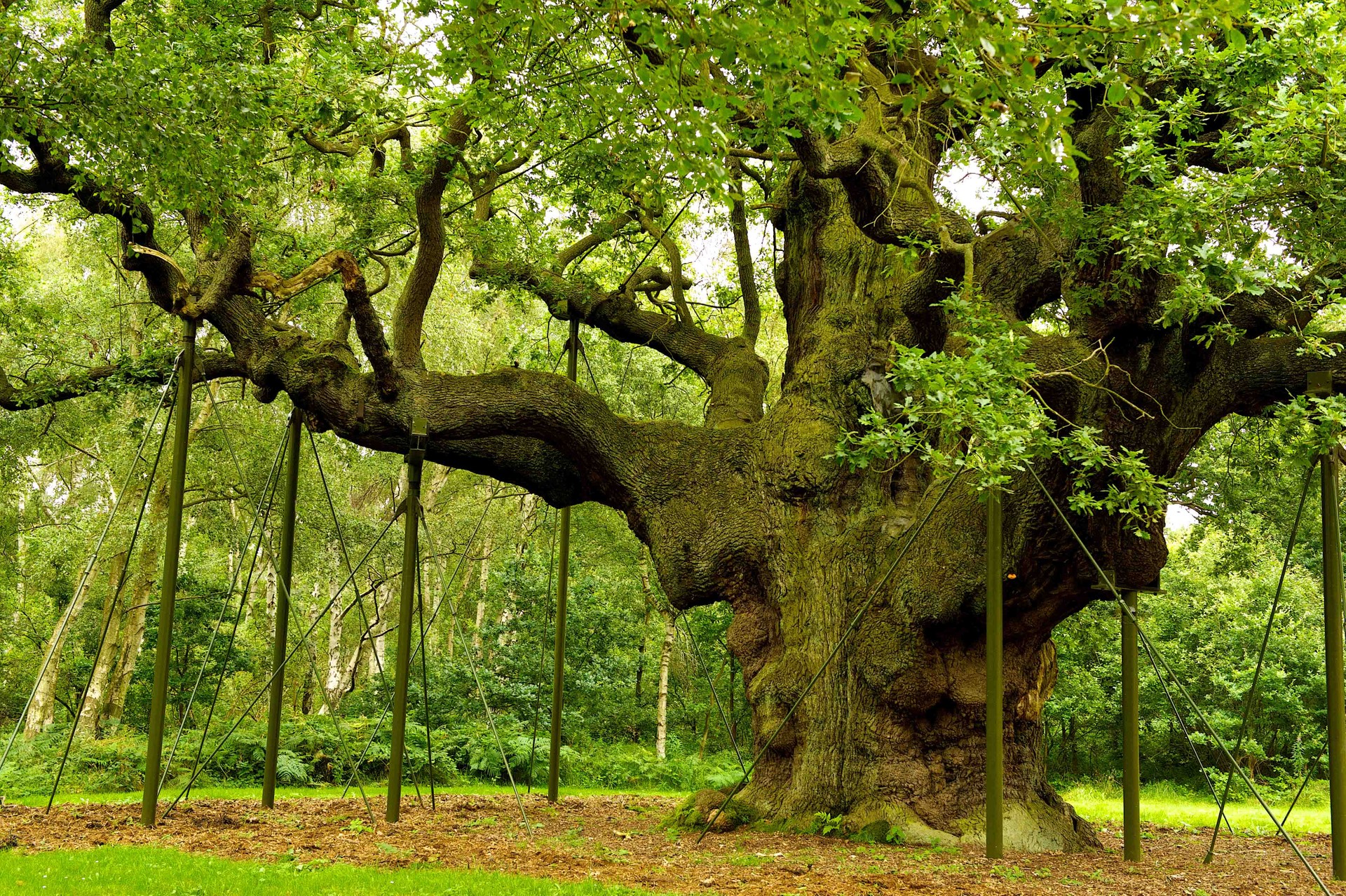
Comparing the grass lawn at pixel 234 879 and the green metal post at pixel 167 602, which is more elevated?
the green metal post at pixel 167 602

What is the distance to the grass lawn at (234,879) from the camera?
540 centimetres

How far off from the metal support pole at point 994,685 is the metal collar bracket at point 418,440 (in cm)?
425

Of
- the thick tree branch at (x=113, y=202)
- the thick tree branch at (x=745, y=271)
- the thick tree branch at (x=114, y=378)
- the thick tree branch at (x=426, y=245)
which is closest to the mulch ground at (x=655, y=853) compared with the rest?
the thick tree branch at (x=114, y=378)

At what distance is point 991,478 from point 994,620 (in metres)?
1.07

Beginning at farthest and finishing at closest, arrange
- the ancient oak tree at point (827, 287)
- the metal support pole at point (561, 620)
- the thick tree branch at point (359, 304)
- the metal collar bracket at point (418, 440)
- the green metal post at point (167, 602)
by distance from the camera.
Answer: the metal support pole at point (561, 620) → the metal collar bracket at point (418, 440) → the thick tree branch at point (359, 304) → the green metal post at point (167, 602) → the ancient oak tree at point (827, 287)

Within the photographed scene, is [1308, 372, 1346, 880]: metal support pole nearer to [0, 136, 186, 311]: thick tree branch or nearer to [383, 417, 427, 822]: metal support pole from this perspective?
[383, 417, 427, 822]: metal support pole

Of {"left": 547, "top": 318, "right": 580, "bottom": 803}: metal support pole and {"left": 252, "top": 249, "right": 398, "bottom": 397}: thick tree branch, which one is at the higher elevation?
{"left": 252, "top": 249, "right": 398, "bottom": 397}: thick tree branch

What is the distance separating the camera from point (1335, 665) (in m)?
6.23

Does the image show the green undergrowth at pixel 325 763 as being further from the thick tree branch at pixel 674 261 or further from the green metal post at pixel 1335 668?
the green metal post at pixel 1335 668

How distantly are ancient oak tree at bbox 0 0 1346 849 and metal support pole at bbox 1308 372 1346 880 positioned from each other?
82 cm

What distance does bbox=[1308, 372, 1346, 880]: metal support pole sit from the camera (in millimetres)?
6215

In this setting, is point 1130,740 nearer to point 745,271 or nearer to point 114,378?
point 745,271

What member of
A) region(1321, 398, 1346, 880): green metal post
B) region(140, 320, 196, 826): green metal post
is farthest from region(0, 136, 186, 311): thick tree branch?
region(1321, 398, 1346, 880): green metal post

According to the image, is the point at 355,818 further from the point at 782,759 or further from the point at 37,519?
the point at 37,519
